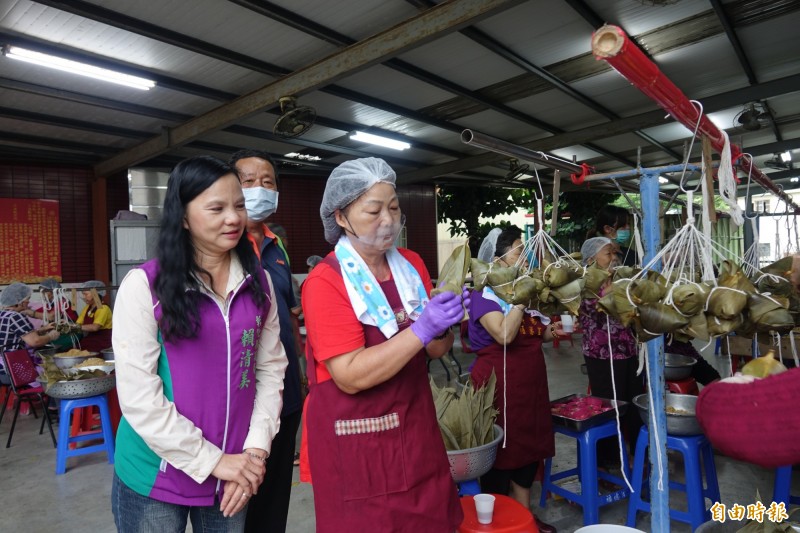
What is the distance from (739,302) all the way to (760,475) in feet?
9.36

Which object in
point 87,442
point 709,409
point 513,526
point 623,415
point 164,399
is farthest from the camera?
point 87,442

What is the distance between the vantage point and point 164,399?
4.17 ft

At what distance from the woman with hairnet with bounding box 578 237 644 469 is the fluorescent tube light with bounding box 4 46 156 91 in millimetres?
4395

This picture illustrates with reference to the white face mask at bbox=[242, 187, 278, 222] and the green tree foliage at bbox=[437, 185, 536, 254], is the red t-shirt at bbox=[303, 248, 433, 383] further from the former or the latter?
the green tree foliage at bbox=[437, 185, 536, 254]

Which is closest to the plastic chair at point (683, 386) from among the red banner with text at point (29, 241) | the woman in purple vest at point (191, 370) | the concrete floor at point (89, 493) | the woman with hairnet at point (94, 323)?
the concrete floor at point (89, 493)

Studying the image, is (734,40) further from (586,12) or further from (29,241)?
(29,241)

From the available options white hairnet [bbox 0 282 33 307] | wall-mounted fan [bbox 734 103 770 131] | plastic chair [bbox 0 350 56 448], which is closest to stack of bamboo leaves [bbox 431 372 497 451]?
plastic chair [bbox 0 350 56 448]

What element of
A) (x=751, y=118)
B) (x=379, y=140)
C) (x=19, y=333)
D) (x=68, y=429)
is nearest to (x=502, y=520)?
(x=68, y=429)

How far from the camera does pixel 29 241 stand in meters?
7.15

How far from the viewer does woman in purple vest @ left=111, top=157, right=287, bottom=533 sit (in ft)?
4.16

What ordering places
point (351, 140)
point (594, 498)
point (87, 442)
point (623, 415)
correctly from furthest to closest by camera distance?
point (351, 140), point (87, 442), point (623, 415), point (594, 498)

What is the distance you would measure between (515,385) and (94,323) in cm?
478

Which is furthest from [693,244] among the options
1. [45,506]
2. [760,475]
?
[45,506]

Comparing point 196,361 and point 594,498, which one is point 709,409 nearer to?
point 196,361
